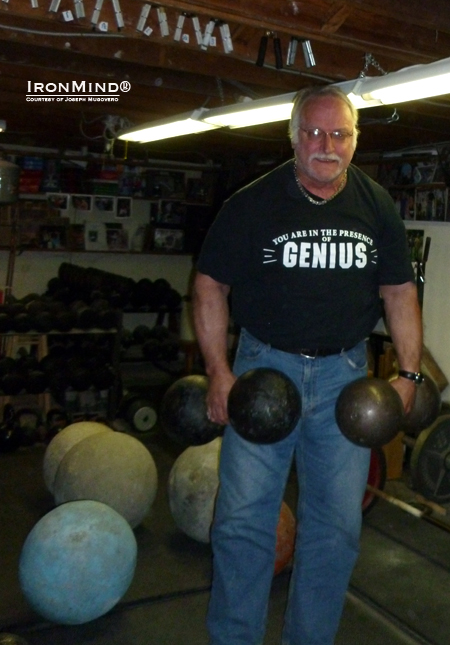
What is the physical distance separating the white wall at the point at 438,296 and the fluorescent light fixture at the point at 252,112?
1.71 meters

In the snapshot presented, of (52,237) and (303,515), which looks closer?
(303,515)

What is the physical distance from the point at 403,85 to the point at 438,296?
8.50ft

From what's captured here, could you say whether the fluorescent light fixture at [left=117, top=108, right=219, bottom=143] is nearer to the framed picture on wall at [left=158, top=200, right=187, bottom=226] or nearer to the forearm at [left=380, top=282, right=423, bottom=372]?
the forearm at [left=380, top=282, right=423, bottom=372]

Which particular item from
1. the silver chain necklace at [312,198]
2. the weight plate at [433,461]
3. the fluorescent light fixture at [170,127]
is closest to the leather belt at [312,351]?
the silver chain necklace at [312,198]

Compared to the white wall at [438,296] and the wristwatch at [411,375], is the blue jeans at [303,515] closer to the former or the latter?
the wristwatch at [411,375]

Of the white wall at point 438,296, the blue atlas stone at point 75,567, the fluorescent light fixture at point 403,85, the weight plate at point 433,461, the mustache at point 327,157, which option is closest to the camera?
the mustache at point 327,157

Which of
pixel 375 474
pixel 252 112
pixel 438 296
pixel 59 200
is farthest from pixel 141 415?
pixel 59 200

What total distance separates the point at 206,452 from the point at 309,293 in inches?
65.5

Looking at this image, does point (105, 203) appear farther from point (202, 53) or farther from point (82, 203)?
point (202, 53)

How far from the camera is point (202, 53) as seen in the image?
307cm

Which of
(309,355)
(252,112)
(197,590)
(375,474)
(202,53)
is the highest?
(202,53)

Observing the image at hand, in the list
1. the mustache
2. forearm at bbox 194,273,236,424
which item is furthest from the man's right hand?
the mustache

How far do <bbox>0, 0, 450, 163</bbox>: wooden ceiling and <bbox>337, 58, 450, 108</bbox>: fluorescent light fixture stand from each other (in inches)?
5.9

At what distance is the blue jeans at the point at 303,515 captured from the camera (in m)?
1.85
